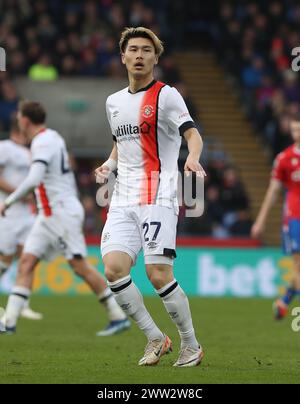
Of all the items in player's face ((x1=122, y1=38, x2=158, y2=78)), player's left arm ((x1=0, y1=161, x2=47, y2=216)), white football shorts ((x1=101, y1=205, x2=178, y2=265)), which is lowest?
white football shorts ((x1=101, y1=205, x2=178, y2=265))

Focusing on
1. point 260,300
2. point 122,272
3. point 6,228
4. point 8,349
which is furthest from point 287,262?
Answer: point 122,272

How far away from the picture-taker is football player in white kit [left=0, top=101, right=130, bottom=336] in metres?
12.1

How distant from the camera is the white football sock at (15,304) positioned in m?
11.9

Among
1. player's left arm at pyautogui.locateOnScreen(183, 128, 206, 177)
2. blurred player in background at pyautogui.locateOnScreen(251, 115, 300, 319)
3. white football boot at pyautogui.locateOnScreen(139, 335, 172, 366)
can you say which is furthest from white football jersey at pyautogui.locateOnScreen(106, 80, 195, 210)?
blurred player in background at pyautogui.locateOnScreen(251, 115, 300, 319)

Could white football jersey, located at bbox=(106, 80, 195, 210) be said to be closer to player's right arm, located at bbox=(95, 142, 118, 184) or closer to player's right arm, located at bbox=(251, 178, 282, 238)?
player's right arm, located at bbox=(95, 142, 118, 184)

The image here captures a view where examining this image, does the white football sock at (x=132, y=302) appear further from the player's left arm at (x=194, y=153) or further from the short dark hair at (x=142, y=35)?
the short dark hair at (x=142, y=35)

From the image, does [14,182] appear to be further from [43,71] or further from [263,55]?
[263,55]

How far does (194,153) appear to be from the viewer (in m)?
8.16

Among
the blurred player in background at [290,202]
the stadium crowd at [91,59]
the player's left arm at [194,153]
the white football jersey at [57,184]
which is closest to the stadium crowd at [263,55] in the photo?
the stadium crowd at [91,59]

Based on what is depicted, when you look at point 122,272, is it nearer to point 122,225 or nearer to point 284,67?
point 122,225

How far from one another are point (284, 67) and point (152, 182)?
18.6m

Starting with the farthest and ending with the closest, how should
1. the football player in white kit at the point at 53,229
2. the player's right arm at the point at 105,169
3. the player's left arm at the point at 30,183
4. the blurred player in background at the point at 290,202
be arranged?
1. the blurred player in background at the point at 290,202
2. the football player in white kit at the point at 53,229
3. the player's left arm at the point at 30,183
4. the player's right arm at the point at 105,169

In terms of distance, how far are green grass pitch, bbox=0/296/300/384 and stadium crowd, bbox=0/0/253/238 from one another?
180 inches

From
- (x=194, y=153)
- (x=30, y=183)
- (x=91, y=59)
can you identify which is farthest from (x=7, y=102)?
(x=194, y=153)
